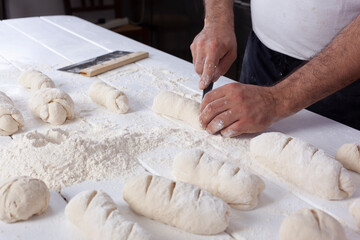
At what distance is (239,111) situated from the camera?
148 centimetres

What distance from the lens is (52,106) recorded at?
1.51 m

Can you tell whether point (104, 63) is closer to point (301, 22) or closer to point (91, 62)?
point (91, 62)

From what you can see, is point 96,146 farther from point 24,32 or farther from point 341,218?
point 24,32

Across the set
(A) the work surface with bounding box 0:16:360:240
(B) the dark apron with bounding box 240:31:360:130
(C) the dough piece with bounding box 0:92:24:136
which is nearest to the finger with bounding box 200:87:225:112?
(A) the work surface with bounding box 0:16:360:240

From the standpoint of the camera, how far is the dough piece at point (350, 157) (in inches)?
50.3

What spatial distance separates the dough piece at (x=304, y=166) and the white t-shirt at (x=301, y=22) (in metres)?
0.68

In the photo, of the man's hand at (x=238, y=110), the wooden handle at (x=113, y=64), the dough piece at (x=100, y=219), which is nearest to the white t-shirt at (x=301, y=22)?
the man's hand at (x=238, y=110)

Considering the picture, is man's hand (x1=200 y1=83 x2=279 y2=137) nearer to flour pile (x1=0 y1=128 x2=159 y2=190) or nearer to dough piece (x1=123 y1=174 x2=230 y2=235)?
flour pile (x1=0 y1=128 x2=159 y2=190)

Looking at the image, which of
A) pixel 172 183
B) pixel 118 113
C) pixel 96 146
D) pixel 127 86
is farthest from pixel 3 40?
pixel 172 183

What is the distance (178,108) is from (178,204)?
62 centimetres

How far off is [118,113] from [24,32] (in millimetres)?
1340

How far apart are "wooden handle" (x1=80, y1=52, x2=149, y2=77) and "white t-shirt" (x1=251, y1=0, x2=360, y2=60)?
672mm

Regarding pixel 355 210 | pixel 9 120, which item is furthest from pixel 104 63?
pixel 355 210

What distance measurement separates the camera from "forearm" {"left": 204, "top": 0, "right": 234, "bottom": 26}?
2035 millimetres
